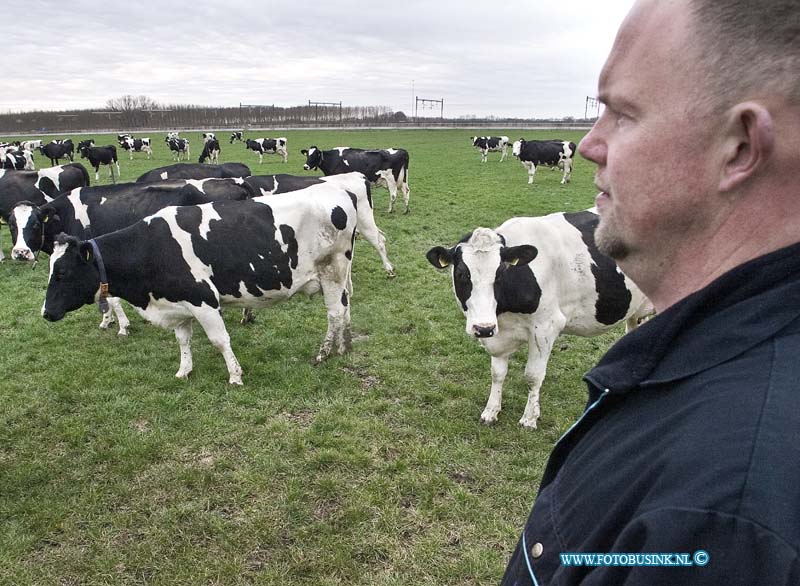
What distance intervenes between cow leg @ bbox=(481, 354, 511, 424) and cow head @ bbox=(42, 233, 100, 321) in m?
4.10

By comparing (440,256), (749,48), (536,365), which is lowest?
(536,365)

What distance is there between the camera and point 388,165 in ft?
50.2

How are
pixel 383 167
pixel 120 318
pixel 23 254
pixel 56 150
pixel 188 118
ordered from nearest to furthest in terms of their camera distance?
pixel 120 318 < pixel 23 254 < pixel 383 167 < pixel 56 150 < pixel 188 118

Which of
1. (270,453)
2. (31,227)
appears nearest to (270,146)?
(31,227)

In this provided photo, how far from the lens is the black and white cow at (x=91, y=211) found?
789 centimetres

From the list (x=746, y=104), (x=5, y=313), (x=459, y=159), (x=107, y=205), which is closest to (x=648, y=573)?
(x=746, y=104)

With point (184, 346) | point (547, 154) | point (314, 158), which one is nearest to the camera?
point (184, 346)

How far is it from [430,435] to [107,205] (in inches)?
256

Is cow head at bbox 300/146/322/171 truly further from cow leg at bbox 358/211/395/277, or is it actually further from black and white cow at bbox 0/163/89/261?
cow leg at bbox 358/211/395/277

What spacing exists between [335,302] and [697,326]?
18.3 feet

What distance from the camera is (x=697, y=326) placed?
31.1 inches

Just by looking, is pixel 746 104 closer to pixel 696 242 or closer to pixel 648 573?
pixel 696 242

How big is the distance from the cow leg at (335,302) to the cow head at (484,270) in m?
2.43

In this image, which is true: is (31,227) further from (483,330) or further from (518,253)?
(518,253)
